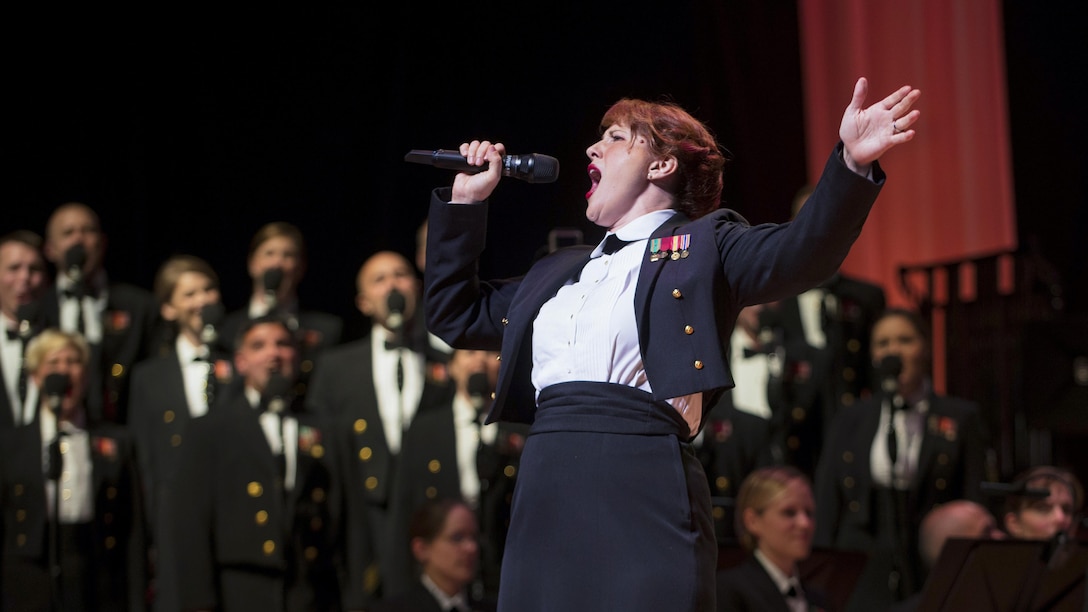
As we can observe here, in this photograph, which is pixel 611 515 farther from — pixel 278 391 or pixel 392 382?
pixel 392 382

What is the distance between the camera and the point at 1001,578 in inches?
127

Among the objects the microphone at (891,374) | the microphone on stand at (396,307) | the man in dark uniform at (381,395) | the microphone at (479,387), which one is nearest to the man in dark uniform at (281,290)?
the man in dark uniform at (381,395)

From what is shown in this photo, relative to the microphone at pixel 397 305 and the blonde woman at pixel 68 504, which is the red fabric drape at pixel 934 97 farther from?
the blonde woman at pixel 68 504

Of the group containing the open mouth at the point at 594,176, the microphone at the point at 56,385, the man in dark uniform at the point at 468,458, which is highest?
the open mouth at the point at 594,176

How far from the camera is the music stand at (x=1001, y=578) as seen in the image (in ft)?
10.3

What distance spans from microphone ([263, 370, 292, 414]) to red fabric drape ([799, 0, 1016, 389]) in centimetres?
370

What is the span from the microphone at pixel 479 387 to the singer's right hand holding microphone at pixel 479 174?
2.19 meters

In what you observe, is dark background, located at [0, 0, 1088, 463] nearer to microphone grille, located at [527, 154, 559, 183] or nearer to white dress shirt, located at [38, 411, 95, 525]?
white dress shirt, located at [38, 411, 95, 525]

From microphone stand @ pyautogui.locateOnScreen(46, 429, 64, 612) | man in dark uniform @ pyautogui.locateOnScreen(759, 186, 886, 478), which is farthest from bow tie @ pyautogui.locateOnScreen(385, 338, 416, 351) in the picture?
man in dark uniform @ pyautogui.locateOnScreen(759, 186, 886, 478)

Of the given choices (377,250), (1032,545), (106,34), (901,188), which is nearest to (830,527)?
(1032,545)

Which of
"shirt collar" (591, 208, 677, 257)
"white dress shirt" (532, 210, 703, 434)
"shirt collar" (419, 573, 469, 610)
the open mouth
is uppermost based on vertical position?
the open mouth

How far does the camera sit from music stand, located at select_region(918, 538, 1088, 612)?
124 inches

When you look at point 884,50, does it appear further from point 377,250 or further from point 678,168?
point 678,168

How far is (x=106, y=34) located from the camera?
624 centimetres
